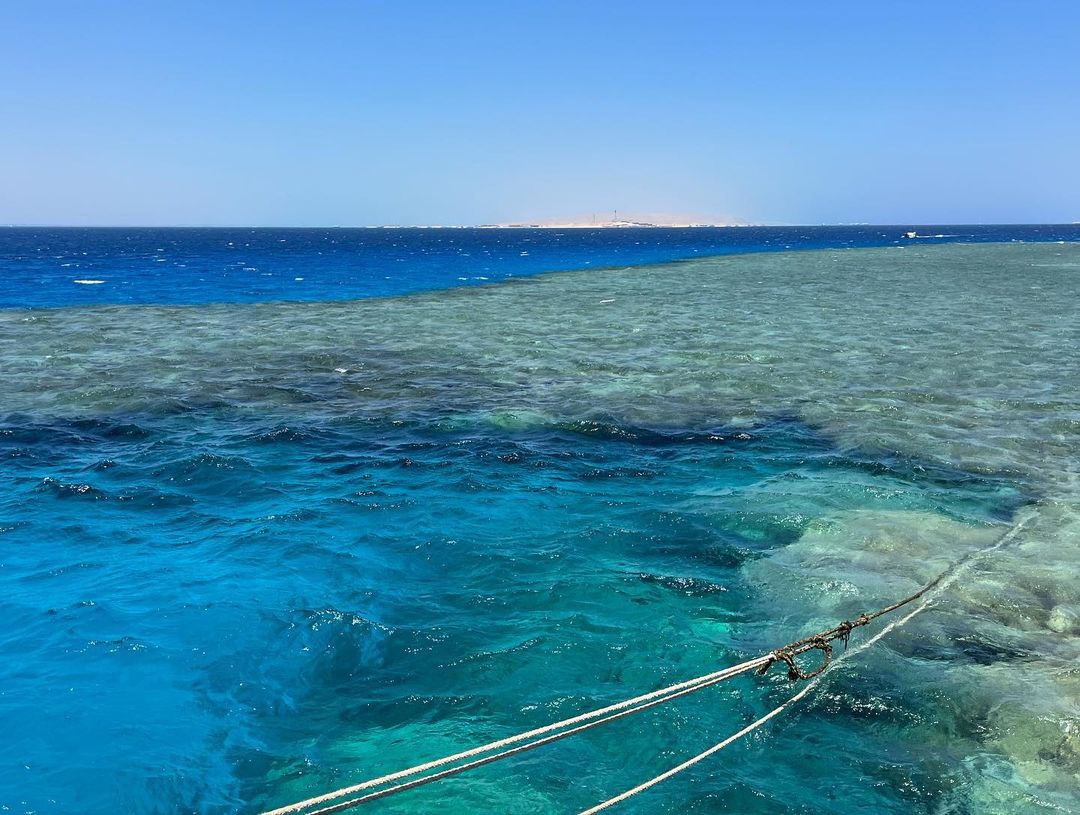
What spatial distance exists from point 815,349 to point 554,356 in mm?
10922

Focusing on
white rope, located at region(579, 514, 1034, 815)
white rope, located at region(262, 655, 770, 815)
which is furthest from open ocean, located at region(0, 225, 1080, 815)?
white rope, located at region(262, 655, 770, 815)

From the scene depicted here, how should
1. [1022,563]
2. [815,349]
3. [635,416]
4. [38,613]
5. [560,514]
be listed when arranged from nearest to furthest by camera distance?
[38,613]
[1022,563]
[560,514]
[635,416]
[815,349]

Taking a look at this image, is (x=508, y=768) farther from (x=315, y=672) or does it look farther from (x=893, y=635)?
(x=893, y=635)

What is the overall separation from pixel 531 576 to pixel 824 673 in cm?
463

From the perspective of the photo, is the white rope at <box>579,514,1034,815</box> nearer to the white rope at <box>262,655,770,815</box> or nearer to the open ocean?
the open ocean

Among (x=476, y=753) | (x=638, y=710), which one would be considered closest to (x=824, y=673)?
(x=638, y=710)

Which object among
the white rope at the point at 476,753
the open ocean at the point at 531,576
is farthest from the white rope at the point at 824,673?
the white rope at the point at 476,753

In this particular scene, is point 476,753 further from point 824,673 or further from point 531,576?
point 531,576

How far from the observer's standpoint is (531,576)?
11938 millimetres

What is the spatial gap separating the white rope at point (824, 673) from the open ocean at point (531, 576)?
0.45 feet

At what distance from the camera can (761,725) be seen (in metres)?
8.19

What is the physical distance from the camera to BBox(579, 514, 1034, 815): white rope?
262 inches

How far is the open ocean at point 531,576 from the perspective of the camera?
25.3 ft

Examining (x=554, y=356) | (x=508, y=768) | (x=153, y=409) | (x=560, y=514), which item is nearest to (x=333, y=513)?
(x=560, y=514)
